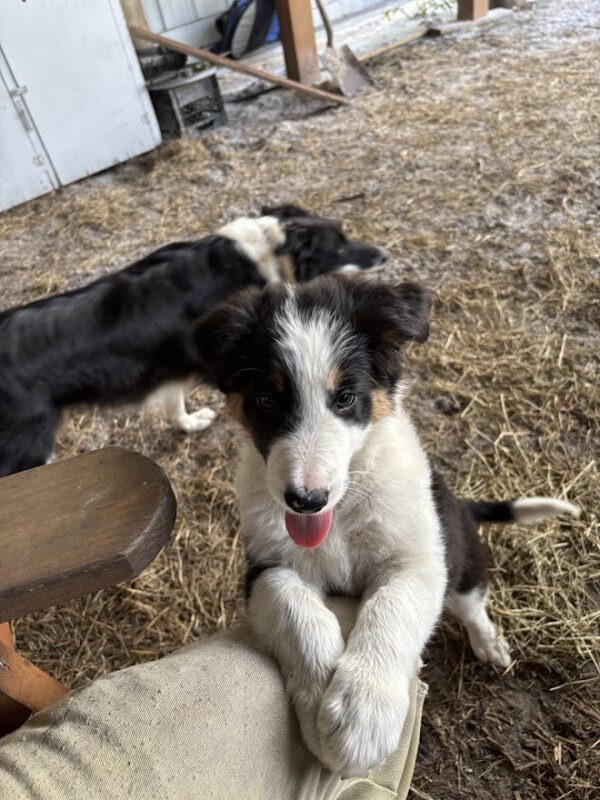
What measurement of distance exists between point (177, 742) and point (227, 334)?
1.09m

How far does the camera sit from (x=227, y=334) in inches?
73.3

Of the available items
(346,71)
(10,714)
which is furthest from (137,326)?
(346,71)

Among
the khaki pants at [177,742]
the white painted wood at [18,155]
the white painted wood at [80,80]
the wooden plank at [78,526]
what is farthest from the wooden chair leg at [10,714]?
the white painted wood at [80,80]

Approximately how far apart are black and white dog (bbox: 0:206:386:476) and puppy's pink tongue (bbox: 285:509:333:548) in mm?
1769

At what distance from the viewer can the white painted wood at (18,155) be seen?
21.1 ft

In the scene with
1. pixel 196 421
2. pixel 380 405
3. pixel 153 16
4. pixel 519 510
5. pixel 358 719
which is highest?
Answer: pixel 380 405

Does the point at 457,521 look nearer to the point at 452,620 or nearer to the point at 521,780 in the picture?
the point at 452,620

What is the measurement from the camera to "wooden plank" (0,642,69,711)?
1366mm

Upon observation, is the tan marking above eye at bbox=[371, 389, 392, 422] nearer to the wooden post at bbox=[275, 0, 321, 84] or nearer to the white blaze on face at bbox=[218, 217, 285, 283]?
the white blaze on face at bbox=[218, 217, 285, 283]

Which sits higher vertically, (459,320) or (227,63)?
(227,63)

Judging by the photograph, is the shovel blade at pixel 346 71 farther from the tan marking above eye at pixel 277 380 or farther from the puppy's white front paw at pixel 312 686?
the puppy's white front paw at pixel 312 686

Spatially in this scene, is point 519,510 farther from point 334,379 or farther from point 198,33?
point 198,33

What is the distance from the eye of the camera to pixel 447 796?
1.99 m

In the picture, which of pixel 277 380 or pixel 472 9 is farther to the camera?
pixel 472 9
